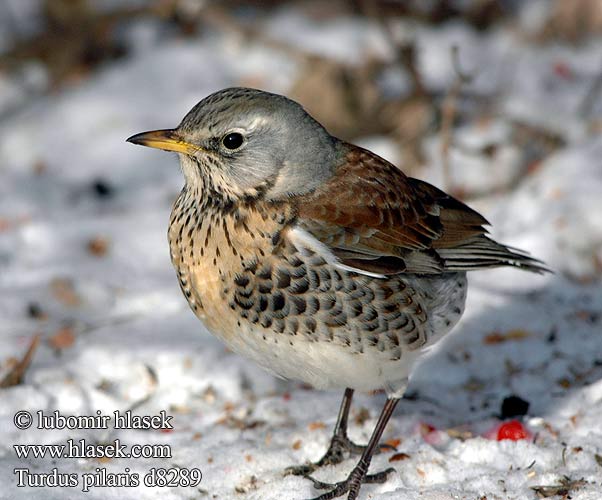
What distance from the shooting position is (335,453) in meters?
4.61

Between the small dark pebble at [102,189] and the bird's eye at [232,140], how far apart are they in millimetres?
3297

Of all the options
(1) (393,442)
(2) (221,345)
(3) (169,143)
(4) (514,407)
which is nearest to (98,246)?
(2) (221,345)

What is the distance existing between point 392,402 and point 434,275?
1.96ft

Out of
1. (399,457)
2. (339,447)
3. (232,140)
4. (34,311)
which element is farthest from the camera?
(34,311)

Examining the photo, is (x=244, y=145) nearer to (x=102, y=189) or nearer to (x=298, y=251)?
(x=298, y=251)

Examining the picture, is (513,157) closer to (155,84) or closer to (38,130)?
(155,84)

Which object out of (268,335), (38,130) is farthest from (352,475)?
(38,130)

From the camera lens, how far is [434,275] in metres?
4.50

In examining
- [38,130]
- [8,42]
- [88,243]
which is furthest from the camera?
[8,42]

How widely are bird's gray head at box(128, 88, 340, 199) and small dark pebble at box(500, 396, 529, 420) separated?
1511 millimetres

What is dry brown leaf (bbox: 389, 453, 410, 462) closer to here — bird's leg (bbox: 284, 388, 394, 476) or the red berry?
bird's leg (bbox: 284, 388, 394, 476)

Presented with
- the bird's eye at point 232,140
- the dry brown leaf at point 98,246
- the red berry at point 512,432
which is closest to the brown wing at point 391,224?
the bird's eye at point 232,140

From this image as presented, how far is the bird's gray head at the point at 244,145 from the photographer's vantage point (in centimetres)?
410

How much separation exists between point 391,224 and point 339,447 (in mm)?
1078
